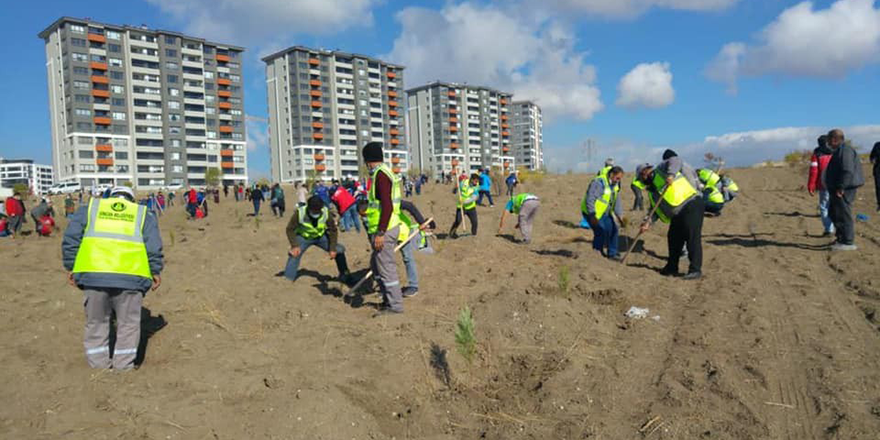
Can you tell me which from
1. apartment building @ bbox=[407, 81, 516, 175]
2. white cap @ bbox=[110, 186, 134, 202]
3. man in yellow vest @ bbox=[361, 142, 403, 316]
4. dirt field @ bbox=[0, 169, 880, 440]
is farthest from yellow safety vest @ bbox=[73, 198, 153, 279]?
apartment building @ bbox=[407, 81, 516, 175]

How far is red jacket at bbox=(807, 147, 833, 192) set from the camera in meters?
9.45

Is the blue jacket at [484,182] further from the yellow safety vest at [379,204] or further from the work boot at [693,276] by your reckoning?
the yellow safety vest at [379,204]

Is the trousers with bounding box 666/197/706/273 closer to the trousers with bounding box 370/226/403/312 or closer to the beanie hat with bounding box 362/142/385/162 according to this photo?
the trousers with bounding box 370/226/403/312

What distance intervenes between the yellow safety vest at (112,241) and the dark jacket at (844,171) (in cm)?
884

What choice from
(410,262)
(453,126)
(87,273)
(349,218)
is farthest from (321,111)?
(87,273)

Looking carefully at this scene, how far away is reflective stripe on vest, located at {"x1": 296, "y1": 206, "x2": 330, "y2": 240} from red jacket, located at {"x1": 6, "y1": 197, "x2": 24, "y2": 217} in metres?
11.9

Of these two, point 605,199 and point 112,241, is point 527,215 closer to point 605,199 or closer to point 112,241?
point 605,199

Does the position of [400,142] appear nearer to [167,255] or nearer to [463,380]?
[167,255]

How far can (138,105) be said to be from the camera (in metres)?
72.3

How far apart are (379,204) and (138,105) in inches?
3075

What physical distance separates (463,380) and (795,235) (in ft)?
28.8

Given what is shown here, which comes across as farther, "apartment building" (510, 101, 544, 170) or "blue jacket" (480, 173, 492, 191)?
"apartment building" (510, 101, 544, 170)

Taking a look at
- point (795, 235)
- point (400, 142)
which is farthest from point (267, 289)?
point (400, 142)

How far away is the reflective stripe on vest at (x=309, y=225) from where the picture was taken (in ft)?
24.3
